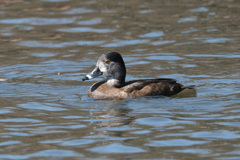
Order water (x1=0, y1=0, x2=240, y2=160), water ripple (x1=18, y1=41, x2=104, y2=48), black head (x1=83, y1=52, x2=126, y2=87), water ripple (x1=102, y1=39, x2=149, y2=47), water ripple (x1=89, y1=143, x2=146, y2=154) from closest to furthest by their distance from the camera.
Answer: water ripple (x1=89, y1=143, x2=146, y2=154) → water (x1=0, y1=0, x2=240, y2=160) → black head (x1=83, y1=52, x2=126, y2=87) → water ripple (x1=102, y1=39, x2=149, y2=47) → water ripple (x1=18, y1=41, x2=104, y2=48)

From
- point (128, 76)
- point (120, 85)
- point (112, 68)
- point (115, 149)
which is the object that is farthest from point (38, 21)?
point (115, 149)

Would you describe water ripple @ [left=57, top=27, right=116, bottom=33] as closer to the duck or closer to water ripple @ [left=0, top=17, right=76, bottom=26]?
water ripple @ [left=0, top=17, right=76, bottom=26]

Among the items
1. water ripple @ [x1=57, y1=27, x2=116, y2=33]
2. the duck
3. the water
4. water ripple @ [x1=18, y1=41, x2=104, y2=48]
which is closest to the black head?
the duck

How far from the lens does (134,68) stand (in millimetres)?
13680

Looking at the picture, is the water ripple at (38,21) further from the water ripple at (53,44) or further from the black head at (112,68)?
the black head at (112,68)

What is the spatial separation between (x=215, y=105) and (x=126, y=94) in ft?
5.80

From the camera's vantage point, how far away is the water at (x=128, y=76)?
7.70 metres

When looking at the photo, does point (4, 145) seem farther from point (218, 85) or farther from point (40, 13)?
point (40, 13)

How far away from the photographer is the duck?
35.3 feet

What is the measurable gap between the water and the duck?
0.68 ft

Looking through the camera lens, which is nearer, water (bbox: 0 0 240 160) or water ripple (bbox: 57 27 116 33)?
water (bbox: 0 0 240 160)

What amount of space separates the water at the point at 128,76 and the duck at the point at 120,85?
206mm

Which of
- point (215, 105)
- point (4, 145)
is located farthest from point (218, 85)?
point (4, 145)

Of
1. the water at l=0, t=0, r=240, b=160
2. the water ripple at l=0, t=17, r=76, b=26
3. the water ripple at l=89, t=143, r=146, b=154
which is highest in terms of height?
the water ripple at l=0, t=17, r=76, b=26
